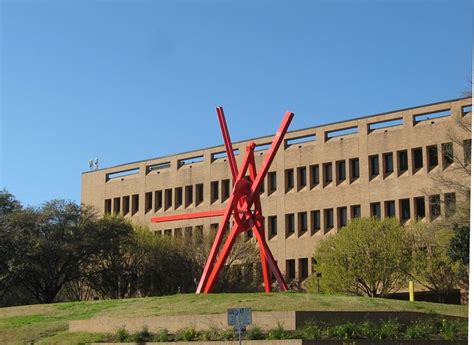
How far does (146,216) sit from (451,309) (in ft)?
141

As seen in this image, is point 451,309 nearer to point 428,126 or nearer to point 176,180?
point 428,126

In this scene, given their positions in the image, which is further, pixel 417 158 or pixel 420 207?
pixel 417 158

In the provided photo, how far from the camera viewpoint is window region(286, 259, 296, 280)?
63272 mm

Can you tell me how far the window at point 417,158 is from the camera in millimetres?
57269

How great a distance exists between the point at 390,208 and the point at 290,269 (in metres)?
9.43

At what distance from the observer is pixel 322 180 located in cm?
6188

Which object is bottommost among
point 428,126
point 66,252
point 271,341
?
point 271,341

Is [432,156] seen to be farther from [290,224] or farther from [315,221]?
[290,224]

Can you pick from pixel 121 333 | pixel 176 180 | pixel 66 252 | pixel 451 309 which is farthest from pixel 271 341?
pixel 176 180

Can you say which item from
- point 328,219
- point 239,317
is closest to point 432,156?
point 328,219

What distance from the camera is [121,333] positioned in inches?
1122

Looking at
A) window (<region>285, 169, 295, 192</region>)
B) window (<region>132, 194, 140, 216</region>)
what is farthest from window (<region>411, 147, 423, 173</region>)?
window (<region>132, 194, 140, 216</region>)

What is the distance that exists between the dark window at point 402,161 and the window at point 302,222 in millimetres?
8449

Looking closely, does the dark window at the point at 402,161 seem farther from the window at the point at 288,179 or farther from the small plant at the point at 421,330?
the small plant at the point at 421,330
